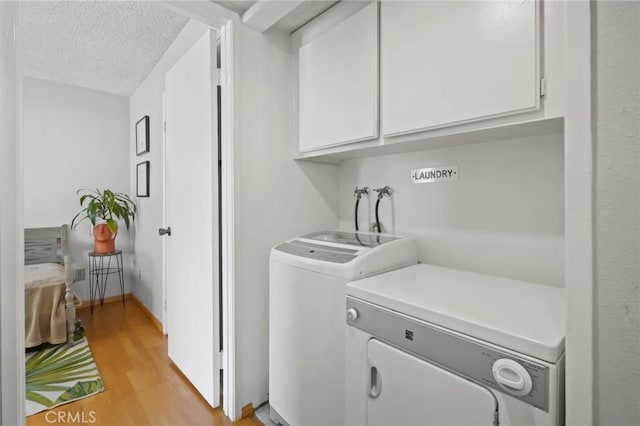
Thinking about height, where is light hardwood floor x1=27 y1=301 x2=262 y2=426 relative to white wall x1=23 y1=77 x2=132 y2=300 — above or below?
below

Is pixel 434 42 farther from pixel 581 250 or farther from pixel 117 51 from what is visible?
pixel 117 51

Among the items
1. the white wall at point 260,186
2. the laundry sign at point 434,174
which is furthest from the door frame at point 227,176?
the laundry sign at point 434,174

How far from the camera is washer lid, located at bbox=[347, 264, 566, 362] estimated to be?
0.72 meters

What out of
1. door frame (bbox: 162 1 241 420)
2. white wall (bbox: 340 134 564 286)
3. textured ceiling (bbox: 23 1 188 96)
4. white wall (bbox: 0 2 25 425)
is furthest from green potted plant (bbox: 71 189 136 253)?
white wall (bbox: 340 134 564 286)

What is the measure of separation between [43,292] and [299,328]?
224 centimetres

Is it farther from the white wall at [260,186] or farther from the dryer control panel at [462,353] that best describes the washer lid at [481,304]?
the white wall at [260,186]

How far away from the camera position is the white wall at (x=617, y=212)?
50cm

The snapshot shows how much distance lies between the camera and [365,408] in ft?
3.49

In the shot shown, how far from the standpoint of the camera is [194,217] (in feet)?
5.79

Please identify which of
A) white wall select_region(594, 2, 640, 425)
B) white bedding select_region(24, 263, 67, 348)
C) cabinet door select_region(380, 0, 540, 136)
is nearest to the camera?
white wall select_region(594, 2, 640, 425)

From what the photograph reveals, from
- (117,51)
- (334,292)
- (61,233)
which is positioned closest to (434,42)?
(334,292)

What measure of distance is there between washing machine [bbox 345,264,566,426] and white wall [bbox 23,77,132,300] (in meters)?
3.35

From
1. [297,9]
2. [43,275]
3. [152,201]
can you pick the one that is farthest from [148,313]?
[297,9]

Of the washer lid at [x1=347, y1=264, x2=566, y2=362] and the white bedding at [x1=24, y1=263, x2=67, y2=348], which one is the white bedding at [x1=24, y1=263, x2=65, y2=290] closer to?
the white bedding at [x1=24, y1=263, x2=67, y2=348]
